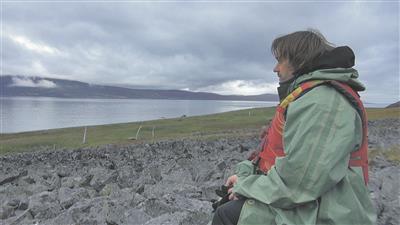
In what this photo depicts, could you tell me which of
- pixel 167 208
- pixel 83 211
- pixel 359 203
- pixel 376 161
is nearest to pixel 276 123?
pixel 359 203

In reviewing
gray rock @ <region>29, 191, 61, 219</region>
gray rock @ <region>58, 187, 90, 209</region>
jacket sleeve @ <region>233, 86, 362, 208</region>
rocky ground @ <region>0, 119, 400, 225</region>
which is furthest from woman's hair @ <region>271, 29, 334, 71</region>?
gray rock @ <region>58, 187, 90, 209</region>

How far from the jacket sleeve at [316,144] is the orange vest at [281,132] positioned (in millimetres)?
57

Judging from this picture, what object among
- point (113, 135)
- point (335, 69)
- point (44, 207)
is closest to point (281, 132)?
point (335, 69)

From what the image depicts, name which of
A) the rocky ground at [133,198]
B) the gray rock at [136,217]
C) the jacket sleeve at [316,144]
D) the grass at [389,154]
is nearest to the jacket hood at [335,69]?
the jacket sleeve at [316,144]

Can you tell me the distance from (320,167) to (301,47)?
0.98 metres

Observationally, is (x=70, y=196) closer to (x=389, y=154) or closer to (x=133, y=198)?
(x=133, y=198)

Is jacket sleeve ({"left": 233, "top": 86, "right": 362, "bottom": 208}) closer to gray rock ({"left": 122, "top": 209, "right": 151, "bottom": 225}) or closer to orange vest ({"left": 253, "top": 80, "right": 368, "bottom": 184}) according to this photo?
orange vest ({"left": 253, "top": 80, "right": 368, "bottom": 184})

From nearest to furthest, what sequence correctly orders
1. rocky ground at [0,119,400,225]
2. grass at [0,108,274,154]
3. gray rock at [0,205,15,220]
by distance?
1. rocky ground at [0,119,400,225]
2. gray rock at [0,205,15,220]
3. grass at [0,108,274,154]

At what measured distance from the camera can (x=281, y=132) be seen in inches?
122

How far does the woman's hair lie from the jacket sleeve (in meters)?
0.40

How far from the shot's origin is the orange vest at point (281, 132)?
290 centimetres

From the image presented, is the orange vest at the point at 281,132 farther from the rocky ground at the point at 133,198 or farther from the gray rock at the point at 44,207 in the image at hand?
the gray rock at the point at 44,207

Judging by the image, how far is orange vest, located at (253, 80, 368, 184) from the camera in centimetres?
290

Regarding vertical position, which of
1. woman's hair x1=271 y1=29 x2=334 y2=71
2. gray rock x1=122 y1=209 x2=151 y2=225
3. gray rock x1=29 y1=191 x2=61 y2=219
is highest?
woman's hair x1=271 y1=29 x2=334 y2=71
